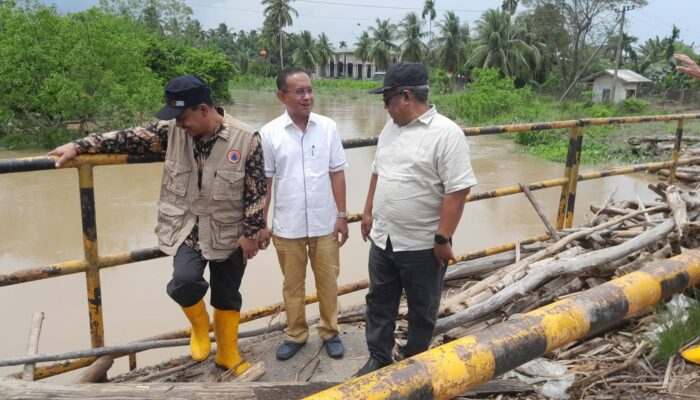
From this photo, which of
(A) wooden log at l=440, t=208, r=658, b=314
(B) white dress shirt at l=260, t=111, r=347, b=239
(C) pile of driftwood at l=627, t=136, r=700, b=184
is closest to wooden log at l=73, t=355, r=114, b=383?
(B) white dress shirt at l=260, t=111, r=347, b=239

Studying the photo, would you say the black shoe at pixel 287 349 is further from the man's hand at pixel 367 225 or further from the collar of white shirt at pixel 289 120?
the collar of white shirt at pixel 289 120

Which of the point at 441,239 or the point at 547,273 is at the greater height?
the point at 441,239

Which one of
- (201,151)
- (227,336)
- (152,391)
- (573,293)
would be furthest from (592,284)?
(152,391)

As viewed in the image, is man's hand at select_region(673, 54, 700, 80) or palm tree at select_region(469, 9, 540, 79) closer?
man's hand at select_region(673, 54, 700, 80)

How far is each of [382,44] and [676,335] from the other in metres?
59.5

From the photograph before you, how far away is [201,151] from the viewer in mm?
2266

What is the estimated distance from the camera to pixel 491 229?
715 cm

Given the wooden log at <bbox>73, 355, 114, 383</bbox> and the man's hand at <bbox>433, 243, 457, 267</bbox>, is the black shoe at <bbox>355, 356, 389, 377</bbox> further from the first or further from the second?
the wooden log at <bbox>73, 355, 114, 383</bbox>

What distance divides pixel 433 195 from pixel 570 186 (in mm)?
2351

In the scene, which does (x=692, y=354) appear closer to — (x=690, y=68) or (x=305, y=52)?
(x=690, y=68)

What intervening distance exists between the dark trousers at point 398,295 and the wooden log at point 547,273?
1.01ft

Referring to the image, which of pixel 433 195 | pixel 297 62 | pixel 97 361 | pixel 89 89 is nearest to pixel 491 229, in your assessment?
pixel 433 195

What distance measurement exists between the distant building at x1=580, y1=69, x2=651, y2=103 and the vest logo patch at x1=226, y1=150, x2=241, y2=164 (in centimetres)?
3601

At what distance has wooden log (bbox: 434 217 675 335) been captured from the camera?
9.16 ft
